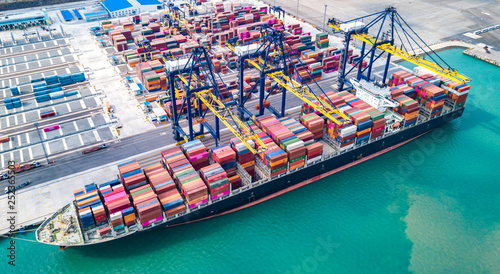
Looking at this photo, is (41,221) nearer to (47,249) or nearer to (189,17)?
(47,249)

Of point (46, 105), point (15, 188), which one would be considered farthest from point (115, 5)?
point (15, 188)

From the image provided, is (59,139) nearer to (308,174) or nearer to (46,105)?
(46,105)

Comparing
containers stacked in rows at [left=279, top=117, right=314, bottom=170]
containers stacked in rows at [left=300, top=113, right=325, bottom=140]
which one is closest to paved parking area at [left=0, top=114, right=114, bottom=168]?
containers stacked in rows at [left=279, top=117, right=314, bottom=170]

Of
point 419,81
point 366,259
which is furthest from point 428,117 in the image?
point 366,259

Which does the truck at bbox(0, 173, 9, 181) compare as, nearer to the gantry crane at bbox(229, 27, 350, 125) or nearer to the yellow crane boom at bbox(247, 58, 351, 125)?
the gantry crane at bbox(229, 27, 350, 125)

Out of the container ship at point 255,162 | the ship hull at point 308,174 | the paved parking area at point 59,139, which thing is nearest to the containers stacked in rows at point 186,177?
the container ship at point 255,162

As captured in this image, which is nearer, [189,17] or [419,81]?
[419,81]

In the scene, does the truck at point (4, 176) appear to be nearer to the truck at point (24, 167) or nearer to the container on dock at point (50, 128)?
the truck at point (24, 167)
